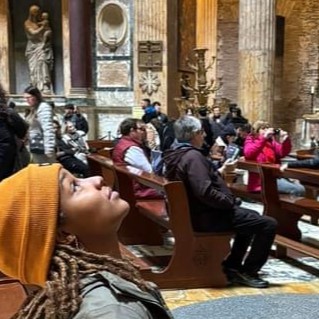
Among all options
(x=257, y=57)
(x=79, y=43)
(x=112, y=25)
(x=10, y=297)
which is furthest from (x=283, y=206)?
(x=112, y=25)

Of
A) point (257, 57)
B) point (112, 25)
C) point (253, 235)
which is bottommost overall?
point (253, 235)

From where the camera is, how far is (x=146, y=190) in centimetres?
670

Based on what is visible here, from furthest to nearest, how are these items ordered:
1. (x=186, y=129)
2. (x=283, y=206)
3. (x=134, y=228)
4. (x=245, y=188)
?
(x=245, y=188) → (x=134, y=228) → (x=283, y=206) → (x=186, y=129)

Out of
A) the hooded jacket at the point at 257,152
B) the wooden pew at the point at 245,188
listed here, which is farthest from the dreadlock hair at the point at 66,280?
the hooded jacket at the point at 257,152

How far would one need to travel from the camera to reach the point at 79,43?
637 inches

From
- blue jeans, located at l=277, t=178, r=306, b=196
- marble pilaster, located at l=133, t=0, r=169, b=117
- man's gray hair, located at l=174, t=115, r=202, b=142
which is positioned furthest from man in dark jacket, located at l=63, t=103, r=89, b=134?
man's gray hair, located at l=174, t=115, r=202, b=142

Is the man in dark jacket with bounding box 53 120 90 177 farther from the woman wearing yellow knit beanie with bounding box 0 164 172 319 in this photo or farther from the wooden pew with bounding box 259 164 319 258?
the woman wearing yellow knit beanie with bounding box 0 164 172 319

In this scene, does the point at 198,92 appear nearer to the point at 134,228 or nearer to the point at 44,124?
the point at 44,124

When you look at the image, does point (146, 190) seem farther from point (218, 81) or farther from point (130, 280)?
point (218, 81)

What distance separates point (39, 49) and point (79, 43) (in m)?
1.48

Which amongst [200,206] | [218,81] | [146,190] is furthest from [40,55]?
[200,206]

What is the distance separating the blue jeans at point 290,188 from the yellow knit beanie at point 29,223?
5.76 metres

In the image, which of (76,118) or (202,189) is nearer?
(202,189)

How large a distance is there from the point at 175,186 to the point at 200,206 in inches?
12.5
